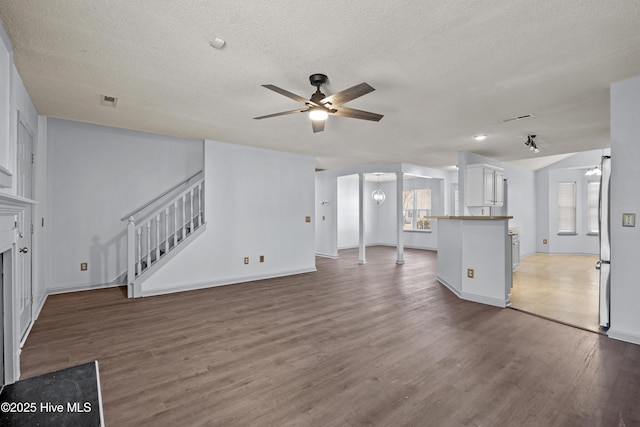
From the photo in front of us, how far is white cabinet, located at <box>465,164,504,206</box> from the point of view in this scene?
6117 mm

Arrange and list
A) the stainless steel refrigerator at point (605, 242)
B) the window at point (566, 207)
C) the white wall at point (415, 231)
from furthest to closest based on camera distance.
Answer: the white wall at point (415, 231), the window at point (566, 207), the stainless steel refrigerator at point (605, 242)

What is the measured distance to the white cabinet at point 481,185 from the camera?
6.12m

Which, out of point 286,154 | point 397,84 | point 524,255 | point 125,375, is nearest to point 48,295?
point 125,375

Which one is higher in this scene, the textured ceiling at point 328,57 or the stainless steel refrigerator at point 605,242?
the textured ceiling at point 328,57

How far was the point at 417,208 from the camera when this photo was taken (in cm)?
1048

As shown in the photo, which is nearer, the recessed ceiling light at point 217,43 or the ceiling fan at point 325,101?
the recessed ceiling light at point 217,43

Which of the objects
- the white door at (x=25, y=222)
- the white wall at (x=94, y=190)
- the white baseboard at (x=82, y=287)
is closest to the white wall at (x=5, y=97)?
the white door at (x=25, y=222)

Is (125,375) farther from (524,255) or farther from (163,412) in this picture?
(524,255)

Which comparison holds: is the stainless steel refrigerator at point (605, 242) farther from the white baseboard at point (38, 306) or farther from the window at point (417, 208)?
the window at point (417, 208)

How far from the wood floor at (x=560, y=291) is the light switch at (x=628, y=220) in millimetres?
1109

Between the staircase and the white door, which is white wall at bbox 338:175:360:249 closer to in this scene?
the staircase

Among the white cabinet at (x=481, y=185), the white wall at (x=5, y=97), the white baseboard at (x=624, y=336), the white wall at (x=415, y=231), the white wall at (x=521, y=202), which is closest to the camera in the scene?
the white wall at (x=5, y=97)

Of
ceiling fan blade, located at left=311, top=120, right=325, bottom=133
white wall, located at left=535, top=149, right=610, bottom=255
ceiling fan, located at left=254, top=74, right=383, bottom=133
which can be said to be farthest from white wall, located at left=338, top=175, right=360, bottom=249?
ceiling fan, located at left=254, top=74, right=383, bottom=133

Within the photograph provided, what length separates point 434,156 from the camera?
6781 millimetres
